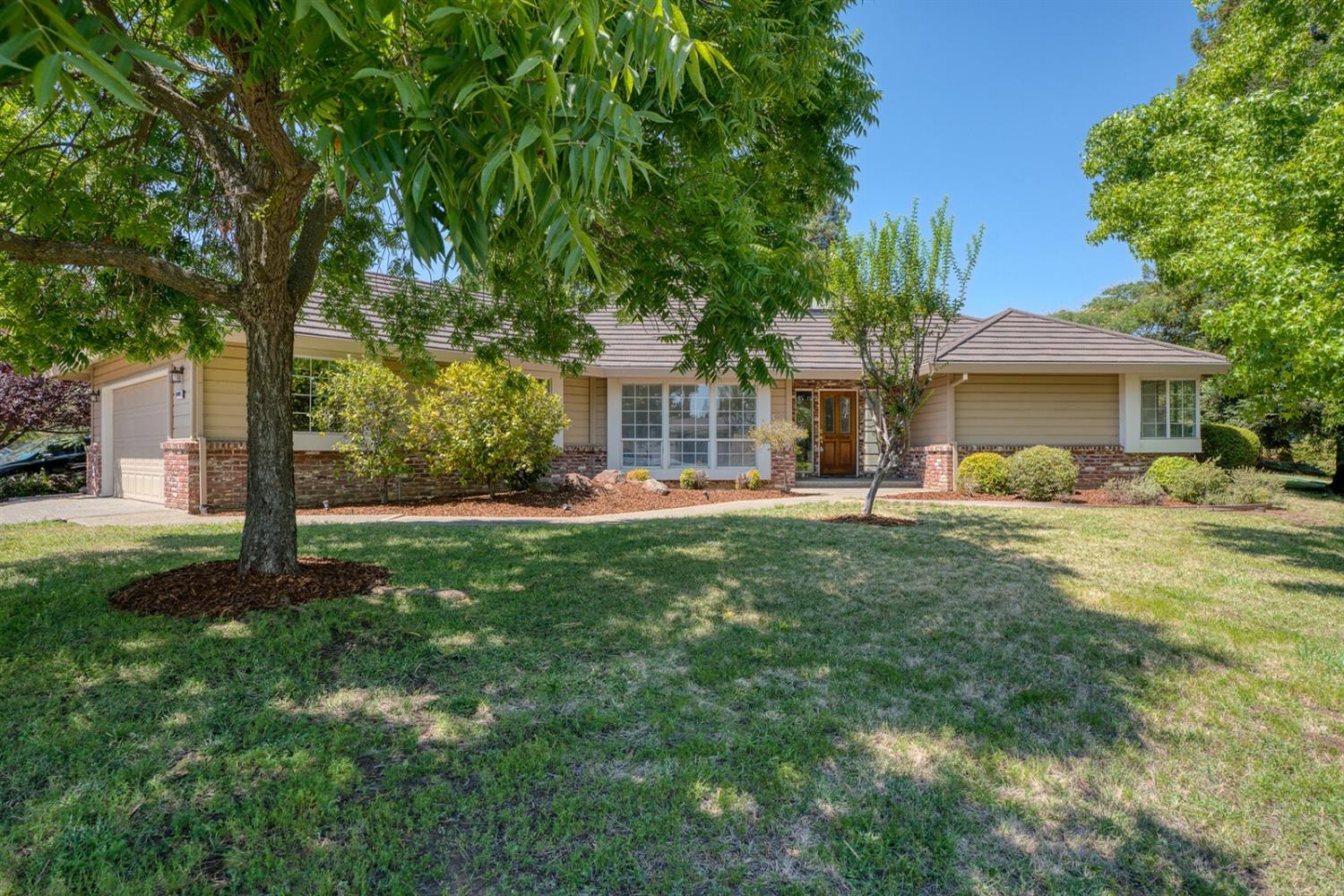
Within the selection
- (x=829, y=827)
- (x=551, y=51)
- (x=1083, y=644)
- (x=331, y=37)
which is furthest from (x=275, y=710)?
(x=1083, y=644)

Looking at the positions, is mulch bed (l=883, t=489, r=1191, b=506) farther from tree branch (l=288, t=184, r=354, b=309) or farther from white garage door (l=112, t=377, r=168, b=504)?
white garage door (l=112, t=377, r=168, b=504)

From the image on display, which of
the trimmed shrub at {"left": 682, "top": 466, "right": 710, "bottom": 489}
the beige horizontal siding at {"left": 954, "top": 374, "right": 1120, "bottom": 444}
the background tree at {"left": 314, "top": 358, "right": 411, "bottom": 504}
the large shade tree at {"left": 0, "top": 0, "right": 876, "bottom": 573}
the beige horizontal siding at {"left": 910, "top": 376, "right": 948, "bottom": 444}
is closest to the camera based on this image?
the large shade tree at {"left": 0, "top": 0, "right": 876, "bottom": 573}

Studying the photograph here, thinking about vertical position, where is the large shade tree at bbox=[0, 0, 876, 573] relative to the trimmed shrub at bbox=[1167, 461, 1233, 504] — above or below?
above

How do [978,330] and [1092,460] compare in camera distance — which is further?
[978,330]

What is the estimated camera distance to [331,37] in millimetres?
2037

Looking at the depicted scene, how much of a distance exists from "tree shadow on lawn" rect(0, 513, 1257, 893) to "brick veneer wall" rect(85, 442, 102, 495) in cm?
1192

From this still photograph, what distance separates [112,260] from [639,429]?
10.3 meters

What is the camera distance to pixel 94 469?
14.5m

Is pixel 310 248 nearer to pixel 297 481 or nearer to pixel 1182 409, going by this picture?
pixel 297 481

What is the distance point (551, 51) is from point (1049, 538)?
8.10 metres

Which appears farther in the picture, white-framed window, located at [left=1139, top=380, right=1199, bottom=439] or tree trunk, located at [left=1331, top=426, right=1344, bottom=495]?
tree trunk, located at [left=1331, top=426, right=1344, bottom=495]

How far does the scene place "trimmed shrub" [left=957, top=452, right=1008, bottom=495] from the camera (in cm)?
1242

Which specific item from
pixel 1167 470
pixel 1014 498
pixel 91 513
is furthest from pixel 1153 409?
pixel 91 513

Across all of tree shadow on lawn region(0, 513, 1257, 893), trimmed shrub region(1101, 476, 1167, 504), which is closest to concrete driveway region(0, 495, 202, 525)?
tree shadow on lawn region(0, 513, 1257, 893)
